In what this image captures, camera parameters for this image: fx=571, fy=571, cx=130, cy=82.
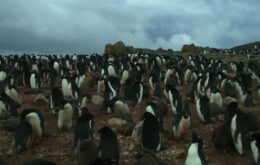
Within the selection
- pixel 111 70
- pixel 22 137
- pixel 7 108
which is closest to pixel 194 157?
pixel 22 137

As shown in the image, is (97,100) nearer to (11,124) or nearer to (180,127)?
(11,124)

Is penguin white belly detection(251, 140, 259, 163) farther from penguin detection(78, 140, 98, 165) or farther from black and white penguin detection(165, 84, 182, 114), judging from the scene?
black and white penguin detection(165, 84, 182, 114)

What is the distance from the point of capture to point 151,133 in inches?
504

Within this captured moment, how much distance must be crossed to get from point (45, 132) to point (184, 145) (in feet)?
12.5

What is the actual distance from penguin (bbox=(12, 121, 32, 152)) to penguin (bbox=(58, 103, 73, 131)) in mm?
1971

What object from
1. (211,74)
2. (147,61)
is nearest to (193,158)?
(211,74)

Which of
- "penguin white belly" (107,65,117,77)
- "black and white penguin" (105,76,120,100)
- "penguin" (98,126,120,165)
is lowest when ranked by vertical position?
"penguin" (98,126,120,165)

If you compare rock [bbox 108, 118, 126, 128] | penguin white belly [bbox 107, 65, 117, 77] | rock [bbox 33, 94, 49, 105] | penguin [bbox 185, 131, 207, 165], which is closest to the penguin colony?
penguin [bbox 185, 131, 207, 165]

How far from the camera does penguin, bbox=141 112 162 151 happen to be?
503 inches

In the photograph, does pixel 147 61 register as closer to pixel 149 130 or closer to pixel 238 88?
pixel 238 88

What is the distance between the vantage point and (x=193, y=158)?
35.2 ft

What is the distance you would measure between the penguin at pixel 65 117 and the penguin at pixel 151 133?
306 cm

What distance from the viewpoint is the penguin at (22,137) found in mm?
13211

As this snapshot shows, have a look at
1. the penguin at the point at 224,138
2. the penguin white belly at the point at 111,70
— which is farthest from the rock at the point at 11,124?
the penguin white belly at the point at 111,70
